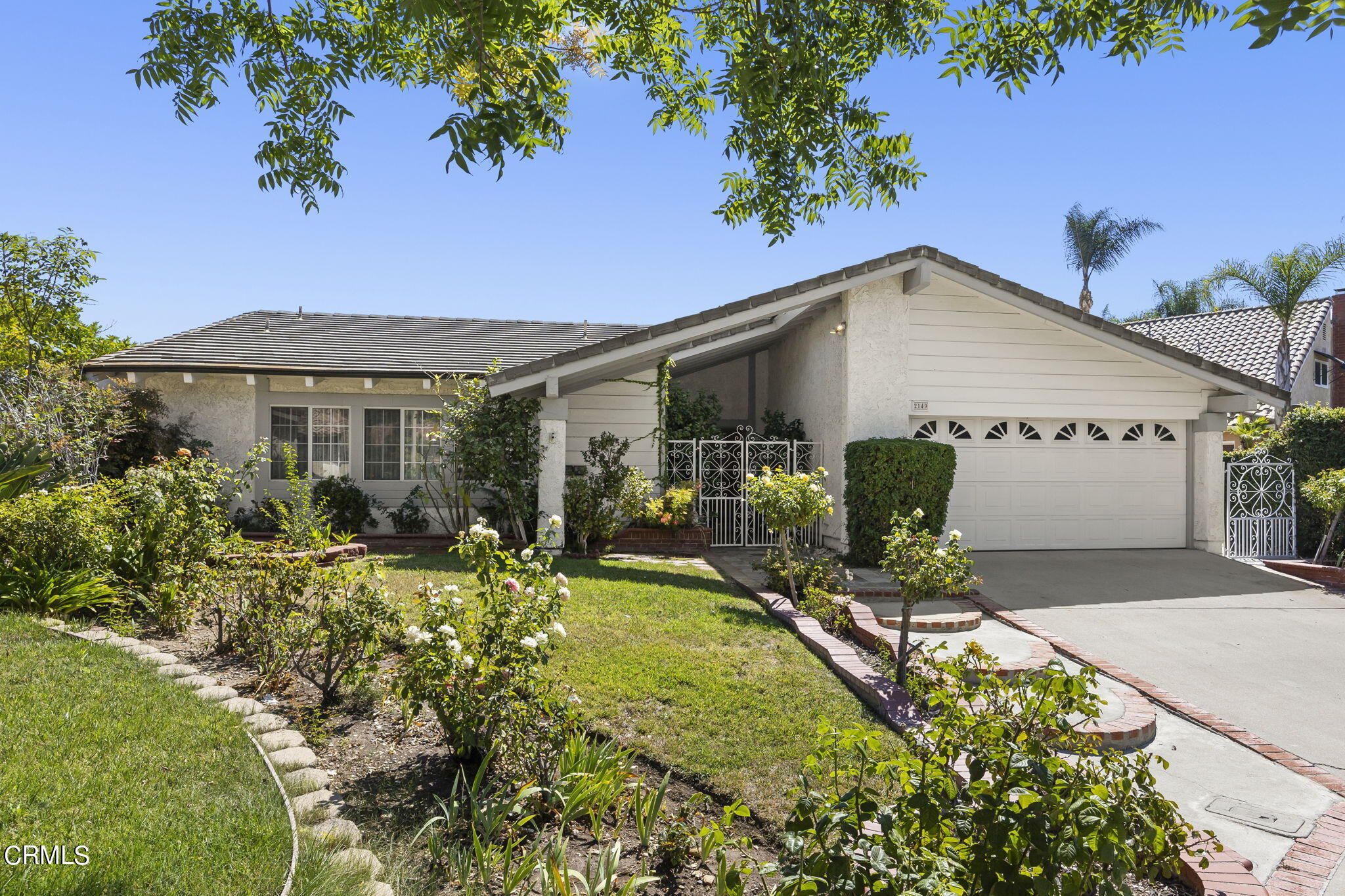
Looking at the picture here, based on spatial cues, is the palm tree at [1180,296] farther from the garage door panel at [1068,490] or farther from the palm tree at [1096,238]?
the garage door panel at [1068,490]

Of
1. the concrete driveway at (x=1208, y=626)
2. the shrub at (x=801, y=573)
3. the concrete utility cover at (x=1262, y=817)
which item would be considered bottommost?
the concrete utility cover at (x=1262, y=817)

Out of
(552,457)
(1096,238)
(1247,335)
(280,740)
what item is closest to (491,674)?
(280,740)

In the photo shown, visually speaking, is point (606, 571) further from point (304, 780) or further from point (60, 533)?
point (304, 780)

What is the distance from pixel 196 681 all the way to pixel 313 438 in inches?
392

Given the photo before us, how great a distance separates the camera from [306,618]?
17.7ft

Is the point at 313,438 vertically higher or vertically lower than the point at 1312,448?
higher

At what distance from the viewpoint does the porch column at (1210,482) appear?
13.1 m

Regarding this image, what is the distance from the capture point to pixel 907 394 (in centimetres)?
1233

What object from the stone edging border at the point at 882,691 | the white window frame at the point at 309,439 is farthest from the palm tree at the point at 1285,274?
the white window frame at the point at 309,439

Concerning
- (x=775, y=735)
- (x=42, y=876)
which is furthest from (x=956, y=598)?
(x=42, y=876)

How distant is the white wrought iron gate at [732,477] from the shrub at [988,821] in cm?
1057

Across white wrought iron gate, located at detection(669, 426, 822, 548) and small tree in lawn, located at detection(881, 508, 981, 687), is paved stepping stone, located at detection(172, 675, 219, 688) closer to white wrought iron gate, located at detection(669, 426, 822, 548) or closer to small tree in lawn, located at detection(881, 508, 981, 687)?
small tree in lawn, located at detection(881, 508, 981, 687)

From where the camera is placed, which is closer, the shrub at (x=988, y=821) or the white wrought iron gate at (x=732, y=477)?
the shrub at (x=988, y=821)

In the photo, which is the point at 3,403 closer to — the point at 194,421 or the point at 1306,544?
the point at 194,421
